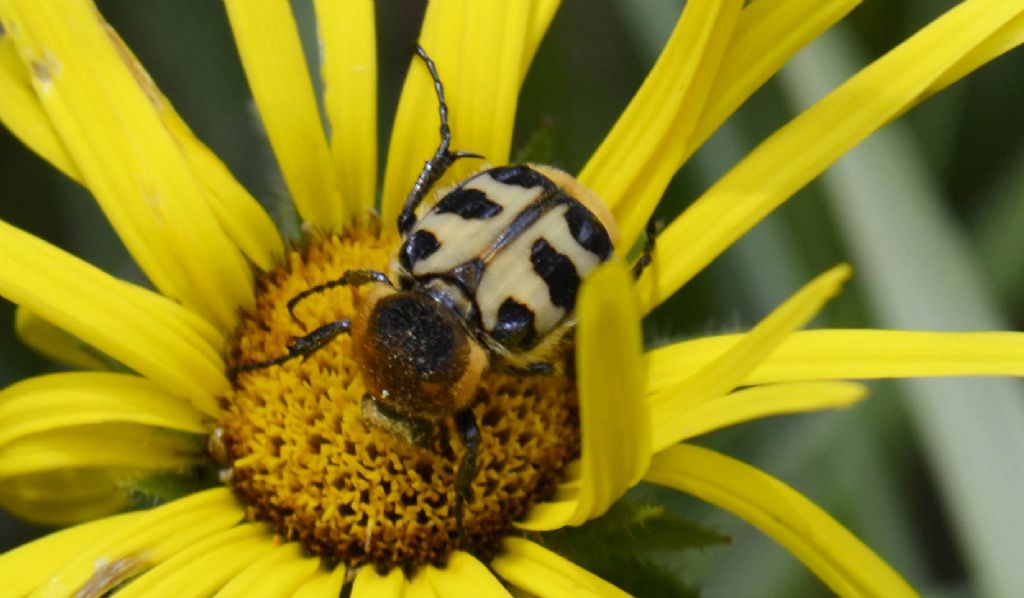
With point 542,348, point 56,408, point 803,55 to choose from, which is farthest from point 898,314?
point 56,408

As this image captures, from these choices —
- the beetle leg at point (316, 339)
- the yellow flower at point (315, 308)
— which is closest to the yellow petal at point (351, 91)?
the yellow flower at point (315, 308)

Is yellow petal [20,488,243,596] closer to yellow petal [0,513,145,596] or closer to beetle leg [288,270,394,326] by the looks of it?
yellow petal [0,513,145,596]

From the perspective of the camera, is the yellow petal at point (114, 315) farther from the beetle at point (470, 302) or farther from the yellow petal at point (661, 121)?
the yellow petal at point (661, 121)

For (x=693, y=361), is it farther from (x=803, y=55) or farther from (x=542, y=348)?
(x=803, y=55)

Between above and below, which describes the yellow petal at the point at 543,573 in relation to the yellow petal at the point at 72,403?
above

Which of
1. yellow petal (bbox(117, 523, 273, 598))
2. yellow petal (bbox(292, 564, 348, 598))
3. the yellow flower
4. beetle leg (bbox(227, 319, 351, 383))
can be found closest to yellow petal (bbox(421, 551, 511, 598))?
the yellow flower

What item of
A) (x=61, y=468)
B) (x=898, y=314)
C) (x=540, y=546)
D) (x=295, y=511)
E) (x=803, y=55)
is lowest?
(x=61, y=468)
